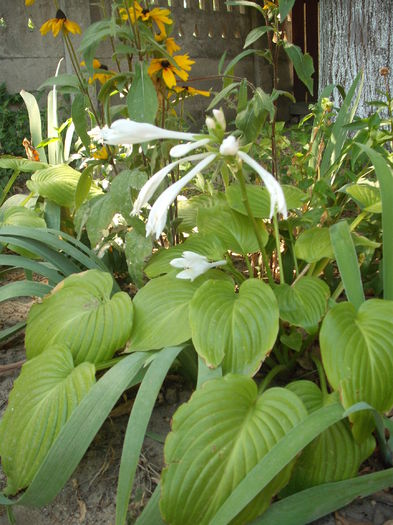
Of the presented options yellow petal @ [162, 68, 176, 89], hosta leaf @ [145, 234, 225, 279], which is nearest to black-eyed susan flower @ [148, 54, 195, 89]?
yellow petal @ [162, 68, 176, 89]

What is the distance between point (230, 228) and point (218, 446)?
71 centimetres

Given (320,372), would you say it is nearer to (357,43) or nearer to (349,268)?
(349,268)

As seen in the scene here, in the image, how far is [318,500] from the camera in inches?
44.1

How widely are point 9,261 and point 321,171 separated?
3.55ft

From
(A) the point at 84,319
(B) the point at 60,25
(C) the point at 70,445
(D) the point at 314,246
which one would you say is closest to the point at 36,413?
(C) the point at 70,445

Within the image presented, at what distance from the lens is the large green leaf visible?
1.52 meters

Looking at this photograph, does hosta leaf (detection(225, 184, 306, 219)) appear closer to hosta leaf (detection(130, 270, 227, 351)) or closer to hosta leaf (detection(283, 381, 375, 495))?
hosta leaf (detection(130, 270, 227, 351))

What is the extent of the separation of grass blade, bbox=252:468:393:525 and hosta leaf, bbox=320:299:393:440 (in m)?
0.09

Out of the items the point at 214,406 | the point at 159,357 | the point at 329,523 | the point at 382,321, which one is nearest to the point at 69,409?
the point at 159,357

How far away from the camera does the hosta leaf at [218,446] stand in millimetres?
1067

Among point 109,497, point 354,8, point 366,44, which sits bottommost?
point 109,497

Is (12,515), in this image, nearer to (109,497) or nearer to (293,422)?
(109,497)

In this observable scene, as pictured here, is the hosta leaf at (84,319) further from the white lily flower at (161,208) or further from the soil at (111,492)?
the white lily flower at (161,208)

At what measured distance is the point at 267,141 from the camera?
2.17 m
